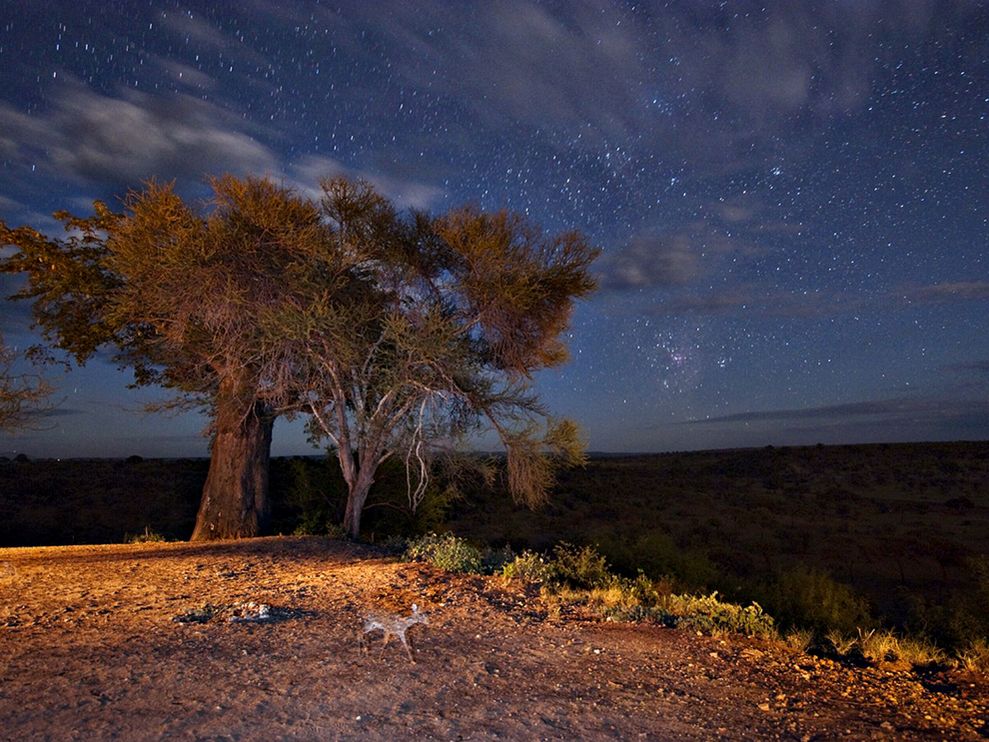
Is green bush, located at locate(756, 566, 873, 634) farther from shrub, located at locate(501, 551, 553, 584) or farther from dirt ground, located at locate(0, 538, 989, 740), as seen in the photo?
dirt ground, located at locate(0, 538, 989, 740)

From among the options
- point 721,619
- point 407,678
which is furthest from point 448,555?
point 407,678

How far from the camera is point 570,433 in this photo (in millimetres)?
15680

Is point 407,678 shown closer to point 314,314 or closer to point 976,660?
point 976,660

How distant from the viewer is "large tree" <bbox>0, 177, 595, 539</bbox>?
14039 millimetres

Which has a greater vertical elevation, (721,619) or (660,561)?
(721,619)

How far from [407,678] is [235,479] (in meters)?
11.2

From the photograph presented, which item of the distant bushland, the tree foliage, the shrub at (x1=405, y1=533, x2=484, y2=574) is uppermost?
the tree foliage

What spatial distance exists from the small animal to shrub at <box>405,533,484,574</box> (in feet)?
7.97

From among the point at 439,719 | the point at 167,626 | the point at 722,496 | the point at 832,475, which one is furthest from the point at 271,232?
the point at 832,475

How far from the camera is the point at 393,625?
7629mm

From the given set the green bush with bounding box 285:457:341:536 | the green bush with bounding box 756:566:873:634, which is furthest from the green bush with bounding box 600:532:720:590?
the green bush with bounding box 285:457:341:536

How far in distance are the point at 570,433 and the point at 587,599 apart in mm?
6503

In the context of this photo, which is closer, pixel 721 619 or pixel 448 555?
pixel 721 619

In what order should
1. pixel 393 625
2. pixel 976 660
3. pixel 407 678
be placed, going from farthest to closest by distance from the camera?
pixel 393 625
pixel 976 660
pixel 407 678
